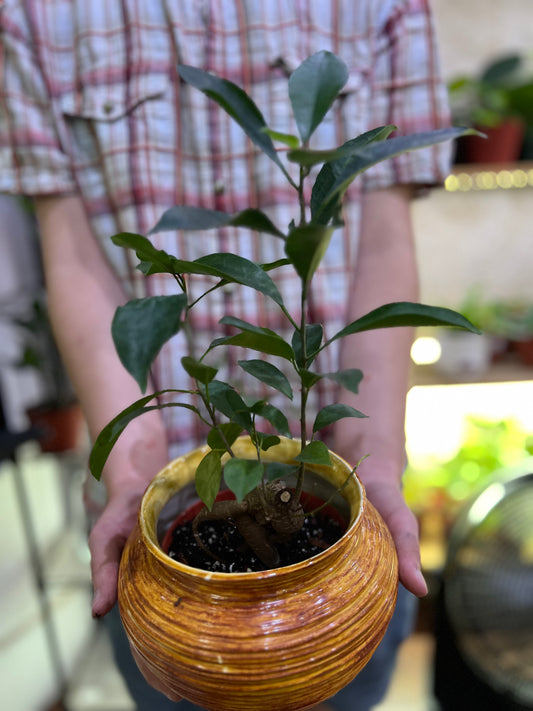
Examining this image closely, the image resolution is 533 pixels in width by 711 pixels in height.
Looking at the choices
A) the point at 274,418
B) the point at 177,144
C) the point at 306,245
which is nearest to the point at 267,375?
the point at 274,418

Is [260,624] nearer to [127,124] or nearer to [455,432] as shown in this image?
[127,124]

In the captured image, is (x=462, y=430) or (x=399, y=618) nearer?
(x=399, y=618)

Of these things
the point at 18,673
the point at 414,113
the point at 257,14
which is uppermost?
the point at 257,14

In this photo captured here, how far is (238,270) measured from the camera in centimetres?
33

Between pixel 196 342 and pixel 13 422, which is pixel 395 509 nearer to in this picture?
pixel 196 342

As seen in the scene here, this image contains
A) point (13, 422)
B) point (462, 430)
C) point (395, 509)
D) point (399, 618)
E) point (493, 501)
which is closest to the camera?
point (395, 509)

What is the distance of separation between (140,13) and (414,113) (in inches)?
15.9

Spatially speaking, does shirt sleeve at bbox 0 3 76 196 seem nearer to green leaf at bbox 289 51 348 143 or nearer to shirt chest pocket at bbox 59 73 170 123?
shirt chest pocket at bbox 59 73 170 123

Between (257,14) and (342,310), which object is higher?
(257,14)

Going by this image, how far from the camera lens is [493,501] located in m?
1.06

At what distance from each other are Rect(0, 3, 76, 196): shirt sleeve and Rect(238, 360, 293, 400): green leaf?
19.8 inches

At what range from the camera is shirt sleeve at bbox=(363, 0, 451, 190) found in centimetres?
71

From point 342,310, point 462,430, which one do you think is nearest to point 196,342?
point 342,310

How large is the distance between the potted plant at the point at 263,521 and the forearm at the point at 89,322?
239mm
